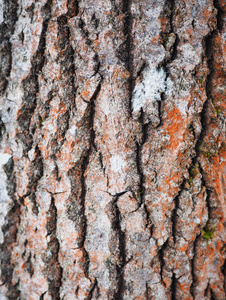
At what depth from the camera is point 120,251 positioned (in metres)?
0.96

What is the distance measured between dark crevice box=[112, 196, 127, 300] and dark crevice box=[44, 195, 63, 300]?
25 cm

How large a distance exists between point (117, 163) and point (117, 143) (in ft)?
0.26

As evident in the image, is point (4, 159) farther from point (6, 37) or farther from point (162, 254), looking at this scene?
point (162, 254)

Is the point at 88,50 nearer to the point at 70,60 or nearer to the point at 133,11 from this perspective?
the point at 70,60

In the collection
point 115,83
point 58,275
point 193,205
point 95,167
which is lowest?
point 58,275

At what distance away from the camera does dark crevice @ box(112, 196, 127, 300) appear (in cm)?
95

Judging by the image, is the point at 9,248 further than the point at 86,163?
Yes

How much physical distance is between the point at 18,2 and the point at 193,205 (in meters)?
1.13

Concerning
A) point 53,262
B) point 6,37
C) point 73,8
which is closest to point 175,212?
point 53,262

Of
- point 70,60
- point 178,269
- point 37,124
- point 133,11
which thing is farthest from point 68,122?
point 178,269

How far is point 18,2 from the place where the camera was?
97 centimetres

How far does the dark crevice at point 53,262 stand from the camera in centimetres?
99

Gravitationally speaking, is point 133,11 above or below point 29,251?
above

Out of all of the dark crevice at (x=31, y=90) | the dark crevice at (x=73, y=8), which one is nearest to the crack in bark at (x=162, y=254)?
the dark crevice at (x=31, y=90)
